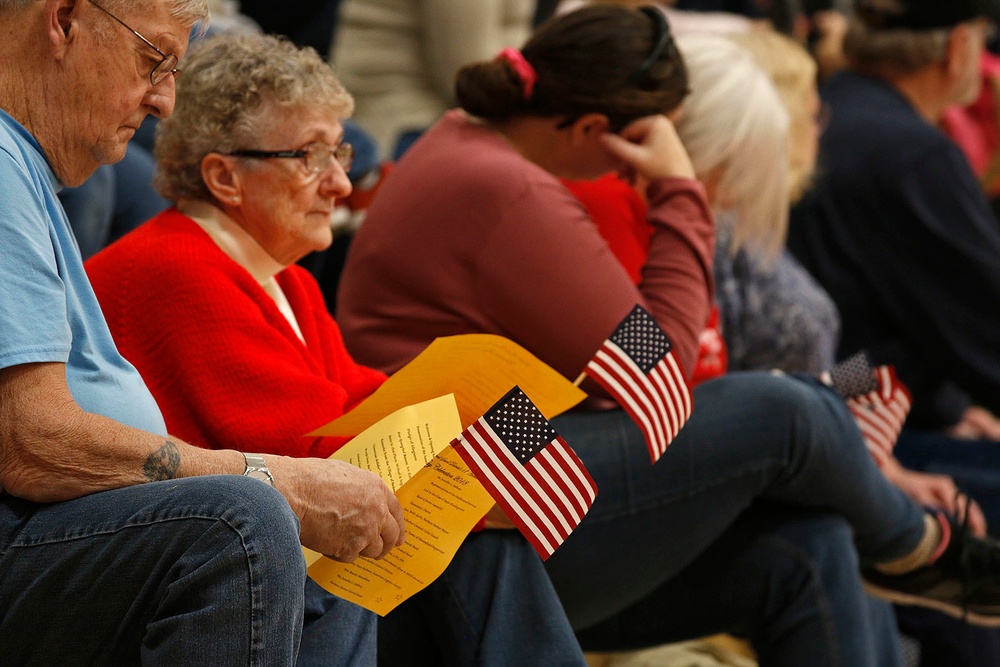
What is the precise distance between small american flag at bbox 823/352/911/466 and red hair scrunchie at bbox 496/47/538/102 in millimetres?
815

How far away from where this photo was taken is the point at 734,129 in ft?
9.32

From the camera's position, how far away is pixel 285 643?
4.61ft

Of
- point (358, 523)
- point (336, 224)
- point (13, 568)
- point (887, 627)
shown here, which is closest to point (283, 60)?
point (358, 523)

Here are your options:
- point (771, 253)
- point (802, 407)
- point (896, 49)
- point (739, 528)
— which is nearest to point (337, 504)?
point (802, 407)

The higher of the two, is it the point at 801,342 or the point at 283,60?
the point at 283,60

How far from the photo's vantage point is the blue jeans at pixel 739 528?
2.19 m

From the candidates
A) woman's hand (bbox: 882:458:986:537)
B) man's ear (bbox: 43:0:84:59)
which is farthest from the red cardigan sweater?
woman's hand (bbox: 882:458:986:537)

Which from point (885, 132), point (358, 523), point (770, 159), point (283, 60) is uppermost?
point (283, 60)

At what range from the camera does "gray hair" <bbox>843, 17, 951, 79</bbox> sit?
13.4 feet

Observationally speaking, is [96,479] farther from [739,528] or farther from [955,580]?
[955,580]

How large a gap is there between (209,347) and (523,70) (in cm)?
95

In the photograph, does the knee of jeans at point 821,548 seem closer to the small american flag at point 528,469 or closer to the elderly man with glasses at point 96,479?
the small american flag at point 528,469

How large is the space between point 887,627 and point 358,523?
1.61m

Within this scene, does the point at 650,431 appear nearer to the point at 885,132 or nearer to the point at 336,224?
the point at 336,224
